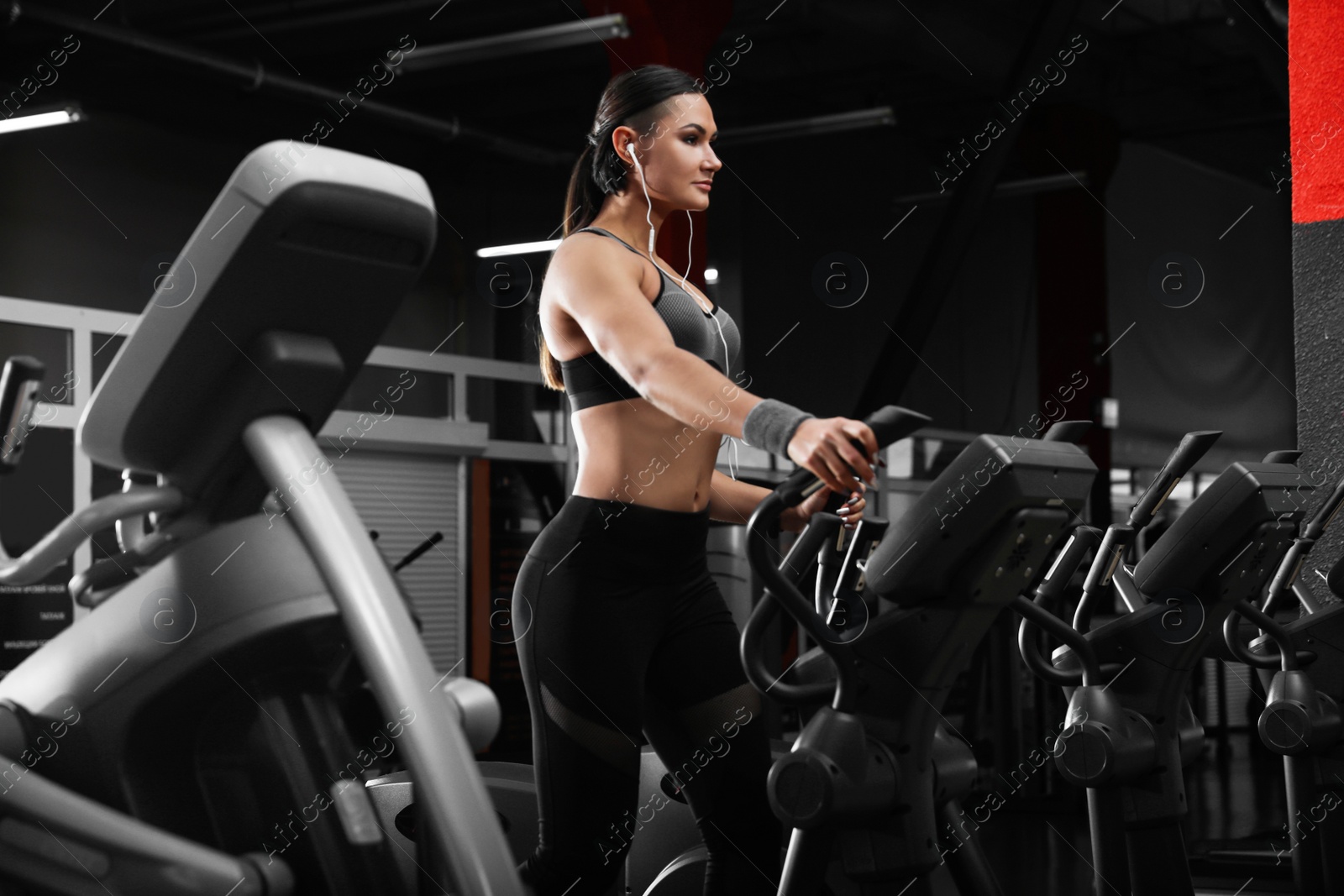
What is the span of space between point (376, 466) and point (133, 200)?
2.77 meters

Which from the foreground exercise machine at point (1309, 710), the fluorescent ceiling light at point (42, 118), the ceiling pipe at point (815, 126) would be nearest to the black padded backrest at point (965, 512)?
the foreground exercise machine at point (1309, 710)

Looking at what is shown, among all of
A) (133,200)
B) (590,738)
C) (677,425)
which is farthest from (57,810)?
(133,200)

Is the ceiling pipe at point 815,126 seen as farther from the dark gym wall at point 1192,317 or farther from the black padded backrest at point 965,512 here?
the black padded backrest at point 965,512

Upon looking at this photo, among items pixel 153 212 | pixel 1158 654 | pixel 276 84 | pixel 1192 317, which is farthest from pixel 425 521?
pixel 1192 317

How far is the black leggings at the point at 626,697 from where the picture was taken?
5.64 ft

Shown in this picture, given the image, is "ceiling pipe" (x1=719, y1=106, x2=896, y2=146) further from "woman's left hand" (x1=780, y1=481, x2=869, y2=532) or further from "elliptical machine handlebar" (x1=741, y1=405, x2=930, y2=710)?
"elliptical machine handlebar" (x1=741, y1=405, x2=930, y2=710)

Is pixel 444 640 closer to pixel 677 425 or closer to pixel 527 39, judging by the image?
pixel 527 39

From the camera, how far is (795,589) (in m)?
1.65

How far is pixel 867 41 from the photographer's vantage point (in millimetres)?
9641

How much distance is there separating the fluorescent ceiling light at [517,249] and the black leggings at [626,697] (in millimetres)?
6929

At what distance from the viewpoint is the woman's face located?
1.87m

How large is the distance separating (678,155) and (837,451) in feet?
2.10

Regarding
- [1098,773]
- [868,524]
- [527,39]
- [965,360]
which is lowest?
[1098,773]

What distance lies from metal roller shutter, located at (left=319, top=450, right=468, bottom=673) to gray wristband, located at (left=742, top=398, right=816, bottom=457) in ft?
19.3
